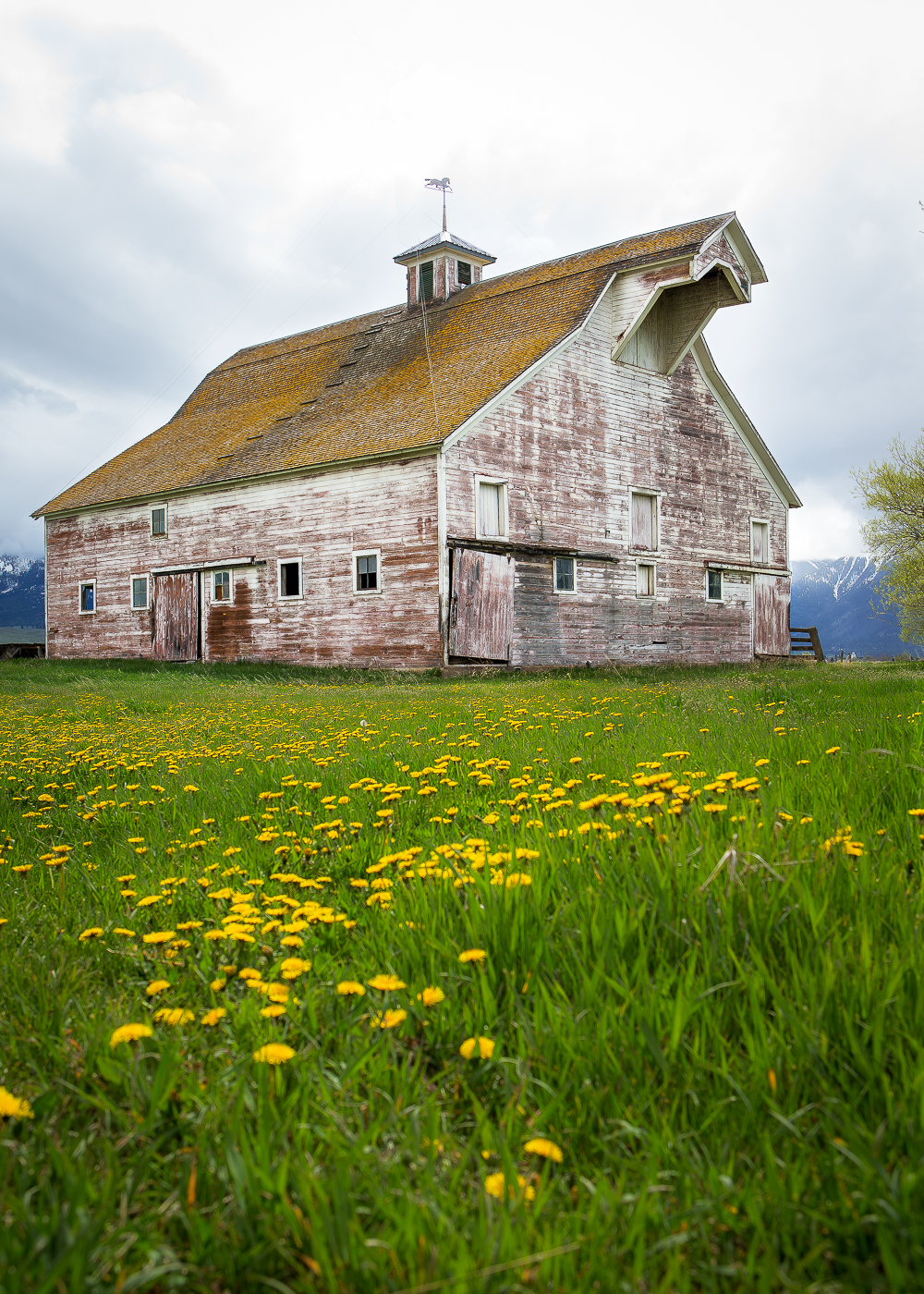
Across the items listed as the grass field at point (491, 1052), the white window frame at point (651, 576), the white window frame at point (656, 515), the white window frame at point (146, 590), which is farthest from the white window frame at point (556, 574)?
the grass field at point (491, 1052)

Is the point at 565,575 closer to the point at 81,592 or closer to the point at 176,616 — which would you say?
the point at 176,616

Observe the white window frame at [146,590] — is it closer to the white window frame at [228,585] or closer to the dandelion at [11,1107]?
the white window frame at [228,585]

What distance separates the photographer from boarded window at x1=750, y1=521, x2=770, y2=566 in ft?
91.4

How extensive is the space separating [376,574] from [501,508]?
3.47 meters

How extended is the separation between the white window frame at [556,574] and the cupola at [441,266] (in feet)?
37.5

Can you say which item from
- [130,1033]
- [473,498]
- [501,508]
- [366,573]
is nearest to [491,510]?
[501,508]

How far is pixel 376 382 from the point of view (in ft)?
83.3

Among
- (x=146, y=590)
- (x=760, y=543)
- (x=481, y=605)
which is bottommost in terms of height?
(x=481, y=605)

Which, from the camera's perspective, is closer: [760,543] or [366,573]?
[366,573]

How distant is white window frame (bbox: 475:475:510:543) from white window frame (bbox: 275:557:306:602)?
516 centimetres

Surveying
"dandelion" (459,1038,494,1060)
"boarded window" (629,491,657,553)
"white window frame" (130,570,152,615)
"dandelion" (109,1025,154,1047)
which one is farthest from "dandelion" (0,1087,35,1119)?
"white window frame" (130,570,152,615)

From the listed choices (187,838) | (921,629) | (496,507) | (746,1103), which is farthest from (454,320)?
(921,629)

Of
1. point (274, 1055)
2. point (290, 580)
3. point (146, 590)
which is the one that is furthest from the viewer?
point (146, 590)

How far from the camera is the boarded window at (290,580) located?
74.6ft
